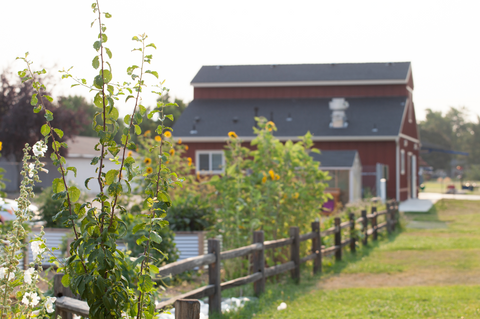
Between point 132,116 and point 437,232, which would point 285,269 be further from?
point 437,232

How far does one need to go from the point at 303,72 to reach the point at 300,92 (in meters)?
1.27

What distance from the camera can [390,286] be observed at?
748 cm

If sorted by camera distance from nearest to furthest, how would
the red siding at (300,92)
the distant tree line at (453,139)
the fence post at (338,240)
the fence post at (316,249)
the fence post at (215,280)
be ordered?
the fence post at (215,280) < the fence post at (316,249) < the fence post at (338,240) < the red siding at (300,92) < the distant tree line at (453,139)

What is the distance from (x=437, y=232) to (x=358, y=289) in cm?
770

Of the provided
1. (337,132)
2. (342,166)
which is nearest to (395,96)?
(337,132)

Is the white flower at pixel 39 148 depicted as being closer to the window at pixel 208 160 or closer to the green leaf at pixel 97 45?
the green leaf at pixel 97 45

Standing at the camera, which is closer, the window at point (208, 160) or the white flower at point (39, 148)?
the white flower at point (39, 148)

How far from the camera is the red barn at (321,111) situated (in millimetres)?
22703

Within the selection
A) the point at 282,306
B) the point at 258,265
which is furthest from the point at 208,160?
the point at 282,306

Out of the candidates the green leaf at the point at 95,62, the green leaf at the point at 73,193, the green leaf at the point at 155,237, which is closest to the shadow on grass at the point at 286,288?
the green leaf at the point at 155,237

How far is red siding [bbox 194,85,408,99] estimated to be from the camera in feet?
83.1

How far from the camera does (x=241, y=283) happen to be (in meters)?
6.22

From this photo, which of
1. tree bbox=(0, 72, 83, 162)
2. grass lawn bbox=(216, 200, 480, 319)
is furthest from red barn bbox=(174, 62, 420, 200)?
grass lawn bbox=(216, 200, 480, 319)

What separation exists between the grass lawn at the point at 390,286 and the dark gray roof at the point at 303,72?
47.5ft
